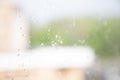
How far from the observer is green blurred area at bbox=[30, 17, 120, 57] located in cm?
70

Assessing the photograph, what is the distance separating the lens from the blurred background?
70cm

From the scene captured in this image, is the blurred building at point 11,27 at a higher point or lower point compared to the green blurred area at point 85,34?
higher

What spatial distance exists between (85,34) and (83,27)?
2cm

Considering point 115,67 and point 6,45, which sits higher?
point 6,45

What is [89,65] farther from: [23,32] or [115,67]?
[23,32]

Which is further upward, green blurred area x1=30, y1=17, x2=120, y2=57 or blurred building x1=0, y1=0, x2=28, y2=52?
blurred building x1=0, y1=0, x2=28, y2=52

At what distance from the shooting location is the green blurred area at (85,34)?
2.28ft

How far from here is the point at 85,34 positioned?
0.71 meters

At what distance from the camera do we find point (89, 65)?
72cm

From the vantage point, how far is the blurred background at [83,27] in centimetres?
70

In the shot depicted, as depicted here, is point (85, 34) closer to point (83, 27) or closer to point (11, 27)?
point (83, 27)

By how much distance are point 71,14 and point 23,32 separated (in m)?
0.14

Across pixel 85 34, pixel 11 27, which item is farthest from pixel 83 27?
pixel 11 27

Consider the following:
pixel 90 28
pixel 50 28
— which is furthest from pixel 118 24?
pixel 50 28
